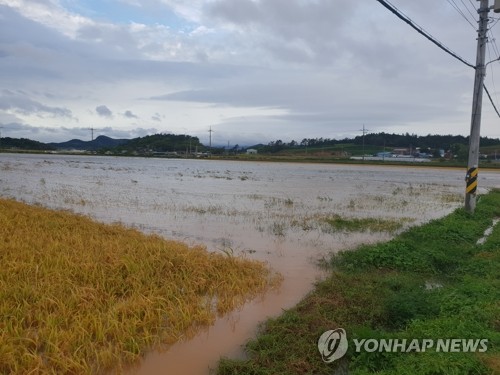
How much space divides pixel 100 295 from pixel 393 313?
443cm

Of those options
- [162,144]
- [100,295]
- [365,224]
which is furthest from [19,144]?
[100,295]

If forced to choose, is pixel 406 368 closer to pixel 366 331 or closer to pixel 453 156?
pixel 366 331

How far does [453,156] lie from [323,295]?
11235cm

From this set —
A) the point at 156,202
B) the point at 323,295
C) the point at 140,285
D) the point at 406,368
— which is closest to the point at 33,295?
the point at 140,285

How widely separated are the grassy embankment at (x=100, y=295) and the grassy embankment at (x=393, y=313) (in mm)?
1271

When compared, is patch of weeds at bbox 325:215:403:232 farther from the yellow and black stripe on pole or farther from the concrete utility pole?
the concrete utility pole

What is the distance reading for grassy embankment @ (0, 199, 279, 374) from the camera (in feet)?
15.7

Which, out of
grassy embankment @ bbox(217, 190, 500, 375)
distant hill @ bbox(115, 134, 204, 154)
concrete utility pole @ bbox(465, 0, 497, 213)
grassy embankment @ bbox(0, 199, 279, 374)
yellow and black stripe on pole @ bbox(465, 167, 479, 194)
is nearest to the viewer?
grassy embankment @ bbox(217, 190, 500, 375)

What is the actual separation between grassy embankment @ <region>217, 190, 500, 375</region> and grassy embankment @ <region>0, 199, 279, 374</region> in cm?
127

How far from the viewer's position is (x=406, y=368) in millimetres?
4141

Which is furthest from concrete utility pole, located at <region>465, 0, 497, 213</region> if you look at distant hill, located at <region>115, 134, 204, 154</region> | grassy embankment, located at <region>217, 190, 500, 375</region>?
distant hill, located at <region>115, 134, 204, 154</region>

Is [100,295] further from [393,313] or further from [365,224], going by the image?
[365,224]

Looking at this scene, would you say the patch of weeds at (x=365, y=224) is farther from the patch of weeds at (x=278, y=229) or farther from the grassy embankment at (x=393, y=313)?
the grassy embankment at (x=393, y=313)

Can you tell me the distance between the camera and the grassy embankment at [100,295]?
477cm
